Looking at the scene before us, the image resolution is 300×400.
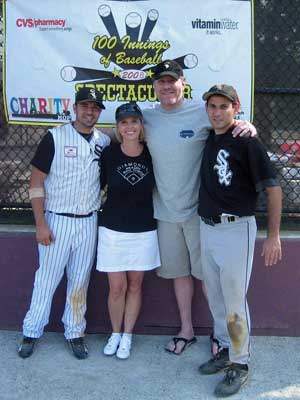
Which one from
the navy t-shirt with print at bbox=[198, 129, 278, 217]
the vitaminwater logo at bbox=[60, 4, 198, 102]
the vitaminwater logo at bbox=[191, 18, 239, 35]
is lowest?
the navy t-shirt with print at bbox=[198, 129, 278, 217]

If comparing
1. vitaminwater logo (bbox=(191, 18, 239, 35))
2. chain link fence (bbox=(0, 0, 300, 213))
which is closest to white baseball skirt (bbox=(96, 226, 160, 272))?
chain link fence (bbox=(0, 0, 300, 213))

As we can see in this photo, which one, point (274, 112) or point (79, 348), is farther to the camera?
point (274, 112)

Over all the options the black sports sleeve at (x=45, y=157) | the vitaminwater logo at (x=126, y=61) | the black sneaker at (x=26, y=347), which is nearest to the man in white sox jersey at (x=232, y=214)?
the vitaminwater logo at (x=126, y=61)

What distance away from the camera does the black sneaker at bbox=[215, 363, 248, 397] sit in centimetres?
323

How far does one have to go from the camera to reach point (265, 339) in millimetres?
3969

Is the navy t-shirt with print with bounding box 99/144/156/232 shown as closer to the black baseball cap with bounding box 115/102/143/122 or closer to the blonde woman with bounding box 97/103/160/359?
the blonde woman with bounding box 97/103/160/359

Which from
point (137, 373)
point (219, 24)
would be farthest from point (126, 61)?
point (137, 373)

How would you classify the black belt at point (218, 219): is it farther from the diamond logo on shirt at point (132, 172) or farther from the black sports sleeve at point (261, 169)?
the diamond logo on shirt at point (132, 172)

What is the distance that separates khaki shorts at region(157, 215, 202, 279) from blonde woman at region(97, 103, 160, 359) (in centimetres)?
6

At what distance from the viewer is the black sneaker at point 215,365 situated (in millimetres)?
3479

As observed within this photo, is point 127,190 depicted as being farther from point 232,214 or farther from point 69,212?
point 232,214

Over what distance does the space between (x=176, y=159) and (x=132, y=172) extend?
11.7 inches

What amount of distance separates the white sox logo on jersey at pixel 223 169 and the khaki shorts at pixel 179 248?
1.52ft

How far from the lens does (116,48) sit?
393 cm
